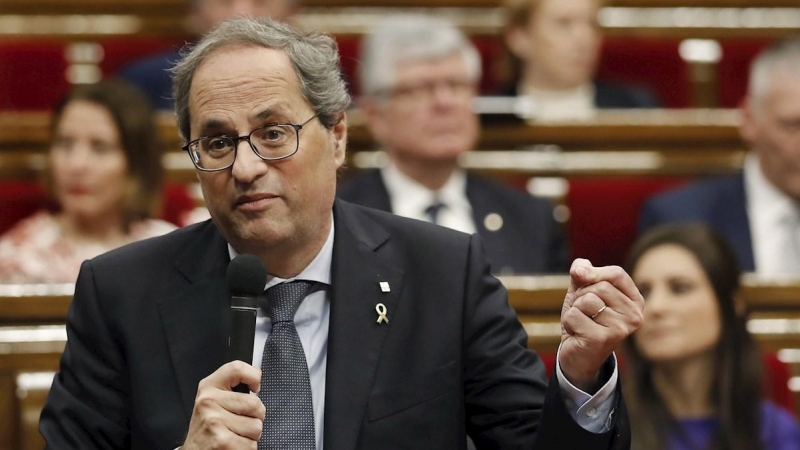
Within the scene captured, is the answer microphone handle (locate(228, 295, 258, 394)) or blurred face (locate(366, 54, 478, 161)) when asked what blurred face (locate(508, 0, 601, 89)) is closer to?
blurred face (locate(366, 54, 478, 161))

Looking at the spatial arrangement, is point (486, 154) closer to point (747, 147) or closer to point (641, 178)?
point (641, 178)

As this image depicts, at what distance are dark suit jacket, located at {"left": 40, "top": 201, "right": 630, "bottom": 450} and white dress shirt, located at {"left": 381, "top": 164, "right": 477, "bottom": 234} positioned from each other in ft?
3.08

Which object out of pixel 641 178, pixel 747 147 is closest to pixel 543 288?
pixel 641 178

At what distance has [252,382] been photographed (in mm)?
803

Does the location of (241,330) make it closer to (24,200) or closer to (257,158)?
(257,158)

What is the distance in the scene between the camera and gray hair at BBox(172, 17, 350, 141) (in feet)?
3.32

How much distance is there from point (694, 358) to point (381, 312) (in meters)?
0.70

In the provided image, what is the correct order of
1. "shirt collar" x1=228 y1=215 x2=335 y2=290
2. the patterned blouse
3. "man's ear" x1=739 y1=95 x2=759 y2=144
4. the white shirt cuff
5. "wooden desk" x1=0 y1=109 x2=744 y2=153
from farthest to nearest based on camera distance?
"wooden desk" x1=0 y1=109 x2=744 y2=153 < "man's ear" x1=739 y1=95 x2=759 y2=144 < the patterned blouse < "shirt collar" x1=228 y1=215 x2=335 y2=290 < the white shirt cuff

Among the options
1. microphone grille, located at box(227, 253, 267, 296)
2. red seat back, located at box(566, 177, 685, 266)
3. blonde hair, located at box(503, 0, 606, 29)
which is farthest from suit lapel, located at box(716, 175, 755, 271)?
microphone grille, located at box(227, 253, 267, 296)

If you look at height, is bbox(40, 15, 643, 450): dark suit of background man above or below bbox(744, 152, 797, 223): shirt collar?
above

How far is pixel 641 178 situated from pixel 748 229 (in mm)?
264

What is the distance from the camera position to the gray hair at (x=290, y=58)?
1011 millimetres

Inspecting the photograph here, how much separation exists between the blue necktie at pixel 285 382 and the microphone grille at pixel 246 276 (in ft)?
0.47

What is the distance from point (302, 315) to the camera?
1.04 m
